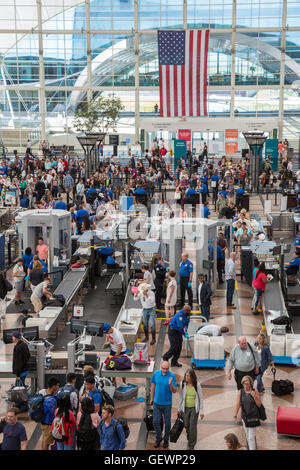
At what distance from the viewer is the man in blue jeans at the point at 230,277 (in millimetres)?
15688

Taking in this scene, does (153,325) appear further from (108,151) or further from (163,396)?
(108,151)

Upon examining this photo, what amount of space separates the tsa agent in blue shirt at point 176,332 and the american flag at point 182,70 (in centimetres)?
2396

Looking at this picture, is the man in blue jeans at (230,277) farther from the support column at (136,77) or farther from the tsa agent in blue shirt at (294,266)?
the support column at (136,77)

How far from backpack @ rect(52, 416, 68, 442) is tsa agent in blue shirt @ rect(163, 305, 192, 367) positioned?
373 cm

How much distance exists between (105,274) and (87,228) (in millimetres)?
3045

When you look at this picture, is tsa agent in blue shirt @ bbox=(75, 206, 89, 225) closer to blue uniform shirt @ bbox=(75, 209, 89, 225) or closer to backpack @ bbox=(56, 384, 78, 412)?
blue uniform shirt @ bbox=(75, 209, 89, 225)

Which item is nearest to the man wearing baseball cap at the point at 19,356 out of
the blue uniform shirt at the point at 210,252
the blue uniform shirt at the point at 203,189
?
the blue uniform shirt at the point at 210,252

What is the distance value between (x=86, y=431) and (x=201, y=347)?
430cm

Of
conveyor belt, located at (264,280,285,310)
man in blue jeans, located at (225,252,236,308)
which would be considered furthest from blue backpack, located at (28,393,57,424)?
man in blue jeans, located at (225,252,236,308)

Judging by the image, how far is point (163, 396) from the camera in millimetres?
9461

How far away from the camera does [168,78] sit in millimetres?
34875

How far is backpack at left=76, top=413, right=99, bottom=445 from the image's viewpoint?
8367 mm
